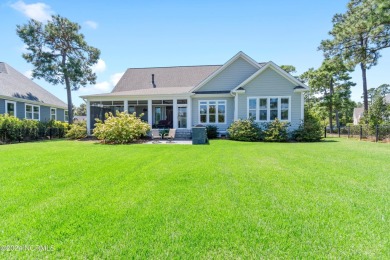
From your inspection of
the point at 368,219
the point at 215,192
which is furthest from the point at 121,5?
the point at 368,219

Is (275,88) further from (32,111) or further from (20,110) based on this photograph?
(32,111)

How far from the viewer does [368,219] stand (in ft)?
10.6

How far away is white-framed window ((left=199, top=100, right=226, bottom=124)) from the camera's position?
57.7ft

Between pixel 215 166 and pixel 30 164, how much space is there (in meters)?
6.01

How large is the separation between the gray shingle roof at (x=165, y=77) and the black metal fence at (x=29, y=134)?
667 centimetres

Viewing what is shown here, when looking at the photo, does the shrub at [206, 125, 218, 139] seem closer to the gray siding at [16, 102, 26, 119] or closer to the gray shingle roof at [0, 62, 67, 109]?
the gray shingle roof at [0, 62, 67, 109]

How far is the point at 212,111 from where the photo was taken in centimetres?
1769

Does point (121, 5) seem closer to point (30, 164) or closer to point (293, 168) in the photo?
point (30, 164)

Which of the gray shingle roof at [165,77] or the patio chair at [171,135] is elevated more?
the gray shingle roof at [165,77]

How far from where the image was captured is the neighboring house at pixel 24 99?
20375mm

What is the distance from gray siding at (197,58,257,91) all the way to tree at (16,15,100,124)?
15.2 meters

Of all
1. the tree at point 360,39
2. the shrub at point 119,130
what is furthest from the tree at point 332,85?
the shrub at point 119,130

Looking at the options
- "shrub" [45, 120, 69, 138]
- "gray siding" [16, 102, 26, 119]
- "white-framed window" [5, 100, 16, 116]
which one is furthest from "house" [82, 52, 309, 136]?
"gray siding" [16, 102, 26, 119]

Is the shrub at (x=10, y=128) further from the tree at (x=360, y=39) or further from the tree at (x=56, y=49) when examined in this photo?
the tree at (x=360, y=39)
